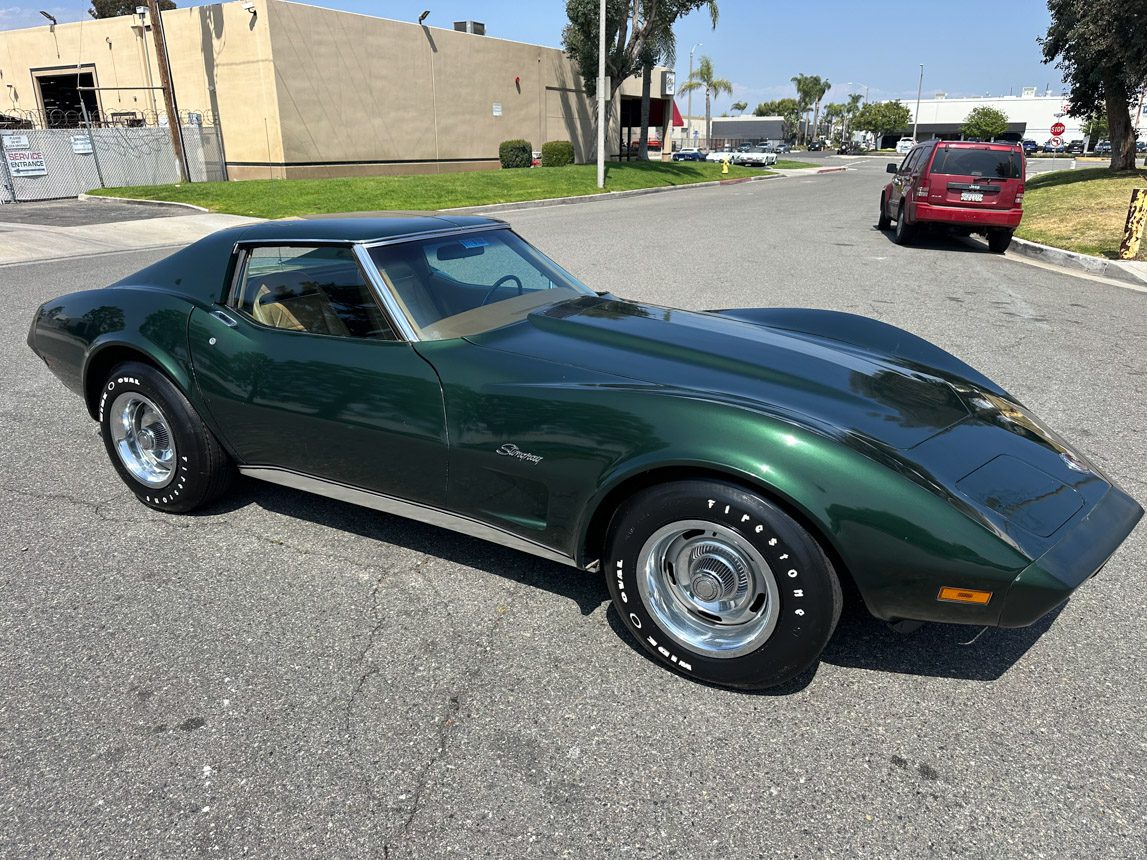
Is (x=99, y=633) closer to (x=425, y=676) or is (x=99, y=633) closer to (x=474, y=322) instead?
(x=425, y=676)

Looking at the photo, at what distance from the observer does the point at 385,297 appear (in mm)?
3193

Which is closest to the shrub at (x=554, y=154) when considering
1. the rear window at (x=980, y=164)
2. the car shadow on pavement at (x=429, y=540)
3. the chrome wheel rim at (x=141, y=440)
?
the rear window at (x=980, y=164)

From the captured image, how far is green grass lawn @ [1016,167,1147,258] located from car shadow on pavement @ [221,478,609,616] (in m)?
12.0

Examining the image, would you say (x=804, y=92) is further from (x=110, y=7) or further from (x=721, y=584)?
(x=721, y=584)

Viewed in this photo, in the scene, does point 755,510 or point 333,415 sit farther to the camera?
point 333,415

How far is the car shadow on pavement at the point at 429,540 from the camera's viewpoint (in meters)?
3.25

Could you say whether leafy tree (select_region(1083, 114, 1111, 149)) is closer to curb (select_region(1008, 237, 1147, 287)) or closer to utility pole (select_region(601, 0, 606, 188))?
utility pole (select_region(601, 0, 606, 188))

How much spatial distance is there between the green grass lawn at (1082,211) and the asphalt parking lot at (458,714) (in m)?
11.1

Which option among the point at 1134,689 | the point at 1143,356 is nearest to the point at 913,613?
the point at 1134,689

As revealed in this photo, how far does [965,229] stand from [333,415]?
42.2 ft

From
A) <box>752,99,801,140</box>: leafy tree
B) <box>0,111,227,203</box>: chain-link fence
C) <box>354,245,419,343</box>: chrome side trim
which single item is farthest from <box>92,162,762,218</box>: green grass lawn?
<box>752,99,801,140</box>: leafy tree

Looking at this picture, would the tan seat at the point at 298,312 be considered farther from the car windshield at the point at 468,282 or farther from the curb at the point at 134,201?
the curb at the point at 134,201

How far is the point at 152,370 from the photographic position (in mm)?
3701

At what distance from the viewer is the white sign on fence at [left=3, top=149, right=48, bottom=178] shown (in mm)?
20438
